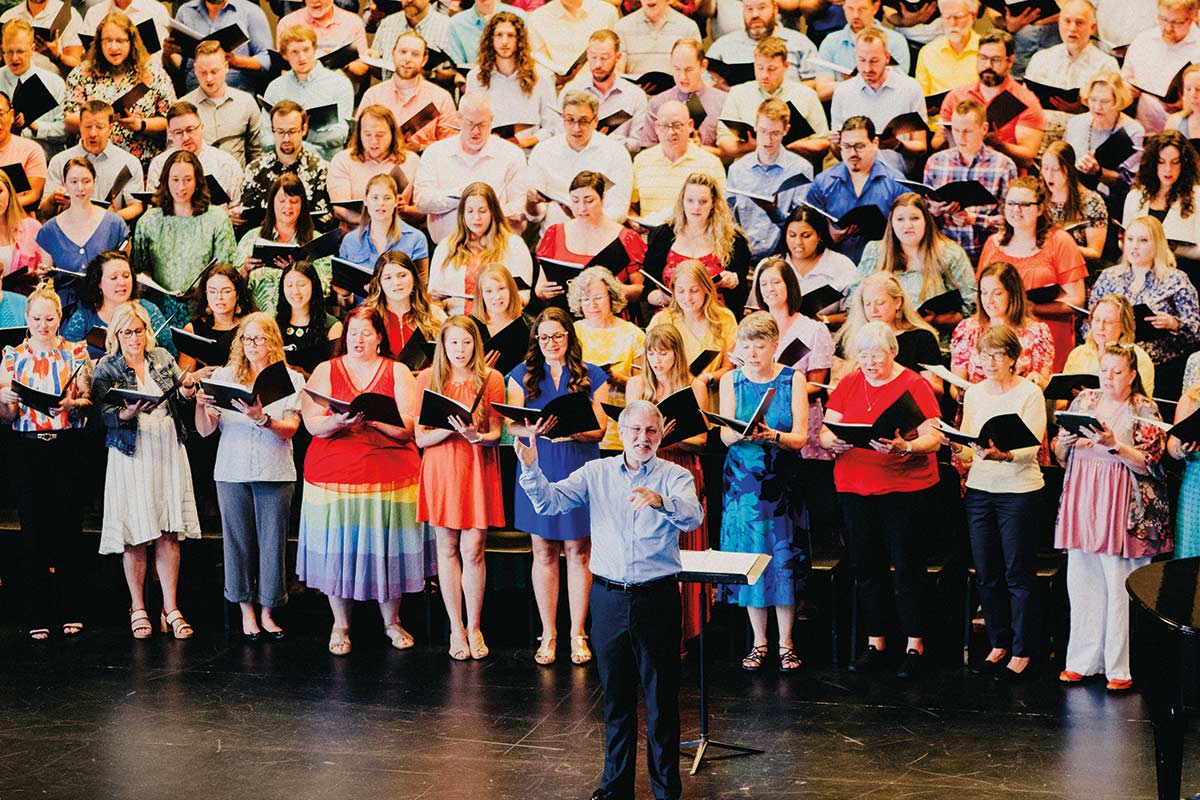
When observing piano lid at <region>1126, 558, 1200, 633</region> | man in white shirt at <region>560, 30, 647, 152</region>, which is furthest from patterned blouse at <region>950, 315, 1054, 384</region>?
man in white shirt at <region>560, 30, 647, 152</region>

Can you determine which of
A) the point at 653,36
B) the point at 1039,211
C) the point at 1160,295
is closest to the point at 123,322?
the point at 653,36

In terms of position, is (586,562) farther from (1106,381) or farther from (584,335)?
(1106,381)

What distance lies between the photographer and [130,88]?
859 cm

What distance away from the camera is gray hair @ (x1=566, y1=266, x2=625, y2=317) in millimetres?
6789

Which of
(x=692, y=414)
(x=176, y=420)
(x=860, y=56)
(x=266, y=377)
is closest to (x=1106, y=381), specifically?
(x=692, y=414)

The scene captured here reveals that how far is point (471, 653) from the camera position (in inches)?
264

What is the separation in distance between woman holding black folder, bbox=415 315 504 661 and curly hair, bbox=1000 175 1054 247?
2392 millimetres

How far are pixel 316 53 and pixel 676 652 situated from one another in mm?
5193

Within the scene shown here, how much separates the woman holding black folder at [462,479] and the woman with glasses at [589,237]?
700 millimetres

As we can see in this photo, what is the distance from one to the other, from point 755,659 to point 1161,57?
3.96m

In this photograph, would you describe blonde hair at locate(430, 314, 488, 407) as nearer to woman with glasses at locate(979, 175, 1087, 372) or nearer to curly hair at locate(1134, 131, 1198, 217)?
woman with glasses at locate(979, 175, 1087, 372)

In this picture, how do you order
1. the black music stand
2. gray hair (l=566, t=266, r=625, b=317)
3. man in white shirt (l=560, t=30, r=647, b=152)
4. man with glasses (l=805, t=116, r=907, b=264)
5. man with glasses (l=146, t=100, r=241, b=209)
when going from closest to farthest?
the black music stand, gray hair (l=566, t=266, r=625, b=317), man with glasses (l=805, t=116, r=907, b=264), man with glasses (l=146, t=100, r=241, b=209), man in white shirt (l=560, t=30, r=647, b=152)

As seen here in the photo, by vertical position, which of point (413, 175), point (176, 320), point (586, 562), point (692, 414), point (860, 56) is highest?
point (860, 56)

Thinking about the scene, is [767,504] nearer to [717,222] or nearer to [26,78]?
[717,222]
